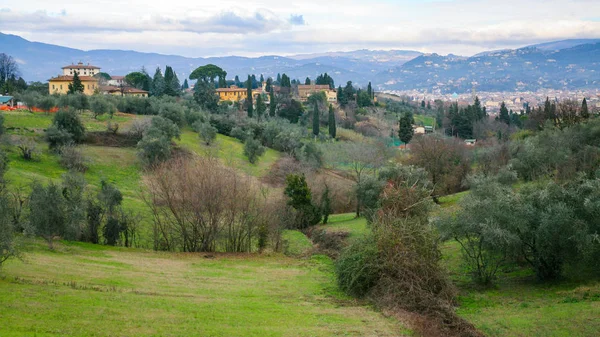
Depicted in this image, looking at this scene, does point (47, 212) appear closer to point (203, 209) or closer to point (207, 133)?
point (203, 209)

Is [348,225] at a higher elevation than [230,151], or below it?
below

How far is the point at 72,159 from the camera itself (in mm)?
47188

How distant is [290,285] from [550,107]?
64622mm

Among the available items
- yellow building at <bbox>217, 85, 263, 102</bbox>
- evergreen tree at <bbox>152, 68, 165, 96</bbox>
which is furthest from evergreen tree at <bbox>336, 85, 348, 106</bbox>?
evergreen tree at <bbox>152, 68, 165, 96</bbox>

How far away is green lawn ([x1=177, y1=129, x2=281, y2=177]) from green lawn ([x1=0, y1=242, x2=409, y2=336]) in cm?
3081

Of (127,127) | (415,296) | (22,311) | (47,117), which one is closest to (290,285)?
(415,296)

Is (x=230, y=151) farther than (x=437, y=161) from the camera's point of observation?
Yes

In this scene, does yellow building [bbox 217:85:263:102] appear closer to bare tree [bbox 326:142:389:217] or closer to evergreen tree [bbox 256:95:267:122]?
evergreen tree [bbox 256:95:267:122]

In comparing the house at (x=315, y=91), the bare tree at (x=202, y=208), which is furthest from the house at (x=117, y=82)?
the bare tree at (x=202, y=208)

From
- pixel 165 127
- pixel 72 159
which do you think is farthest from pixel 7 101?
pixel 72 159

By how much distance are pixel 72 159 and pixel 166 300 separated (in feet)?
106

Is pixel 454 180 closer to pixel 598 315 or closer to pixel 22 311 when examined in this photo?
pixel 598 315

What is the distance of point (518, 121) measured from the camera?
114 metres

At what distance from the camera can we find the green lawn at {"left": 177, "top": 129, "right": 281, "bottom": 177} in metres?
60.7
